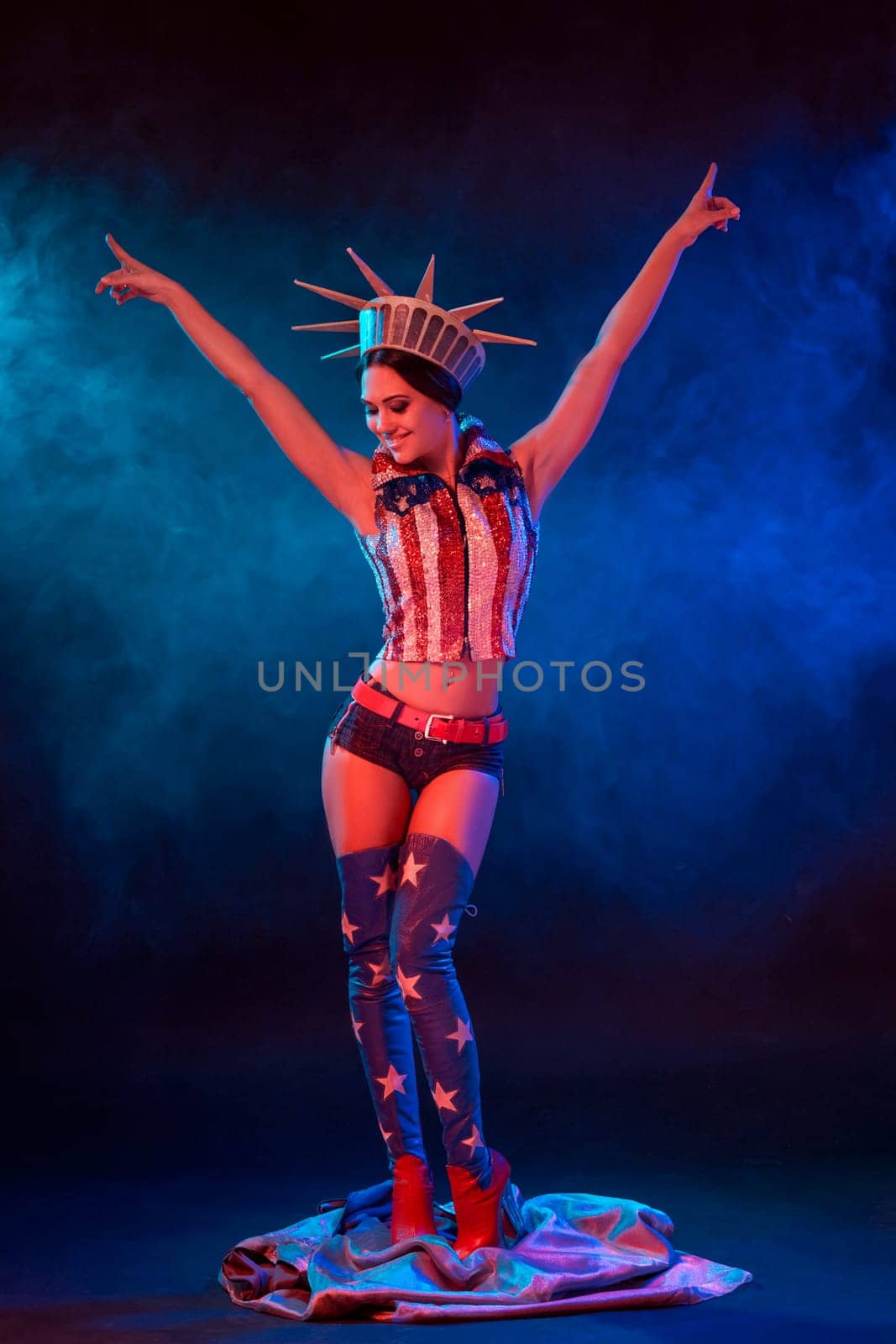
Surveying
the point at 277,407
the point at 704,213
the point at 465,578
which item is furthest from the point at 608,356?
the point at 277,407

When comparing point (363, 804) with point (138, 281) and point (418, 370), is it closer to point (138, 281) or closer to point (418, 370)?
point (418, 370)

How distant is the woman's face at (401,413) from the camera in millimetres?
3348

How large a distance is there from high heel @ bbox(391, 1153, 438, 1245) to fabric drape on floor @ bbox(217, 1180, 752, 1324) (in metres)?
0.04

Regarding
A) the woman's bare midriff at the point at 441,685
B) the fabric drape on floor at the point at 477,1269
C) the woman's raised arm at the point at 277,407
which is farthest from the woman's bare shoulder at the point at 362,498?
the fabric drape on floor at the point at 477,1269

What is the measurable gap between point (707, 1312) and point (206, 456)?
3664 millimetres

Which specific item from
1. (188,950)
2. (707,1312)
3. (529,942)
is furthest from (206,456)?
(707,1312)

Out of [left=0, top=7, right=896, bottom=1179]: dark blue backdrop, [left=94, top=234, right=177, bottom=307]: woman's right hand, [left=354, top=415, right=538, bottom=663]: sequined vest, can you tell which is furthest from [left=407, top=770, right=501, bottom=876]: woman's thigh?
[left=0, top=7, right=896, bottom=1179]: dark blue backdrop

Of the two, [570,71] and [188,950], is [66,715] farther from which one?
[570,71]

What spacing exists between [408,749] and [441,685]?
0.16 m

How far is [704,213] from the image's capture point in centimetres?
355

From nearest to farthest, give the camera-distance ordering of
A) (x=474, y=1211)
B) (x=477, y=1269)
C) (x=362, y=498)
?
(x=477, y=1269) → (x=474, y=1211) → (x=362, y=498)

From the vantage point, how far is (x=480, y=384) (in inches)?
222

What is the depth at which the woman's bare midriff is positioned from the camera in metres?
3.39

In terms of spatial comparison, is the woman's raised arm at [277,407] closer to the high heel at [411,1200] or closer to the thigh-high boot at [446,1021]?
the thigh-high boot at [446,1021]
